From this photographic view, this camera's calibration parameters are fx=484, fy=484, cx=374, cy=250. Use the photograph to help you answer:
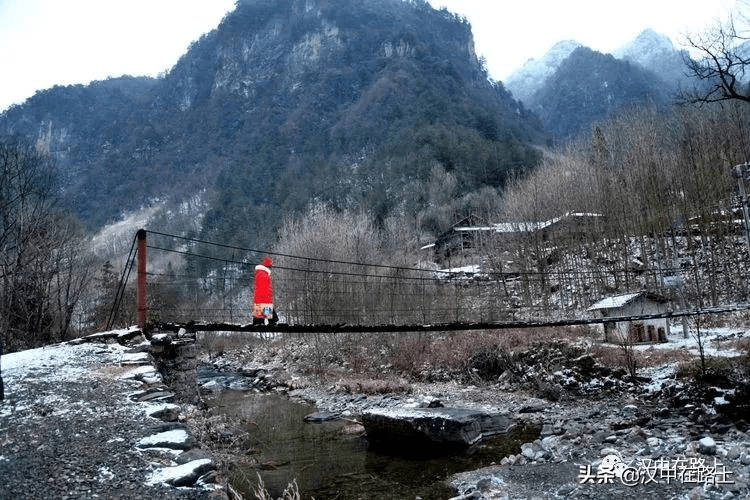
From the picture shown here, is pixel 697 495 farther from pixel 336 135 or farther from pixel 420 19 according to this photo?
pixel 420 19

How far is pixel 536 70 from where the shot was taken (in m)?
116

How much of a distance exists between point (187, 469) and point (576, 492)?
382 cm

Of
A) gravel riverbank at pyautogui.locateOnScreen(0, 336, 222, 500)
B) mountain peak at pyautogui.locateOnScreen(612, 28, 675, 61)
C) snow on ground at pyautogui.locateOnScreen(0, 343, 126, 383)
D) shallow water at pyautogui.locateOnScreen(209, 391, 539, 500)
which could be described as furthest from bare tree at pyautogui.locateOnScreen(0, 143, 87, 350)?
mountain peak at pyautogui.locateOnScreen(612, 28, 675, 61)

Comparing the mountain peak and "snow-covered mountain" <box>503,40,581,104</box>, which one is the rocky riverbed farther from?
the mountain peak

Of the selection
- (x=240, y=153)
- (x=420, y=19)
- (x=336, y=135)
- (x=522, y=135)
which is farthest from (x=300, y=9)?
(x=522, y=135)

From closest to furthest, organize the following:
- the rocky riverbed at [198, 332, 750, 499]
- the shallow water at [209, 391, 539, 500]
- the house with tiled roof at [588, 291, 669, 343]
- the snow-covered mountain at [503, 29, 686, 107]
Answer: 1. the rocky riverbed at [198, 332, 750, 499]
2. the shallow water at [209, 391, 539, 500]
3. the house with tiled roof at [588, 291, 669, 343]
4. the snow-covered mountain at [503, 29, 686, 107]

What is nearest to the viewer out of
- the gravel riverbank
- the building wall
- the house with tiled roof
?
the gravel riverbank

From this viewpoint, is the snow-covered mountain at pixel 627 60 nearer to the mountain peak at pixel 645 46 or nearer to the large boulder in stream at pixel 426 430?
the mountain peak at pixel 645 46

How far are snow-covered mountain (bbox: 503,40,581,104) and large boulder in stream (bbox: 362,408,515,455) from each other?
4184 inches

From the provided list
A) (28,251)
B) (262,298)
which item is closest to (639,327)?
(262,298)

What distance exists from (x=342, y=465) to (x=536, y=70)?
125 meters

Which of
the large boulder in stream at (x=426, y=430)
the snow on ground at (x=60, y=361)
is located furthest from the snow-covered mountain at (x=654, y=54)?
the snow on ground at (x=60, y=361)

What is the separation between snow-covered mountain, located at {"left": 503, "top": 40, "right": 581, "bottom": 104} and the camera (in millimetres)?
107688

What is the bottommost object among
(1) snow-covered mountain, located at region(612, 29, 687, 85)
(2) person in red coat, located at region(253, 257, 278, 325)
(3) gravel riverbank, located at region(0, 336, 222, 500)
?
(3) gravel riverbank, located at region(0, 336, 222, 500)
